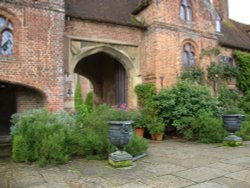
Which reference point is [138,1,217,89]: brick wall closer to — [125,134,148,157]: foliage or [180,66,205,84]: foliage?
[180,66,205,84]: foliage

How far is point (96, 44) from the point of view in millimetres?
11031

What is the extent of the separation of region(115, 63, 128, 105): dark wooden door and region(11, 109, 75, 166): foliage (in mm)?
6586

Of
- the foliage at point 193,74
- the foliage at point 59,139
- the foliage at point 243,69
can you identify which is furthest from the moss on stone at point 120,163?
the foliage at point 243,69

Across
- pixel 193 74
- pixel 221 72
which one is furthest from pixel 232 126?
pixel 221 72

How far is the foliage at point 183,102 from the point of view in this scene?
10.4 metres

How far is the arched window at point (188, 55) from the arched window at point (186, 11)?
1.41 m

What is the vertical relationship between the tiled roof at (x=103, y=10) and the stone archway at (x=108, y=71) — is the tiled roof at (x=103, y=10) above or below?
above

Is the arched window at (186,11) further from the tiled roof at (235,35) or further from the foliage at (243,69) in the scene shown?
the foliage at (243,69)

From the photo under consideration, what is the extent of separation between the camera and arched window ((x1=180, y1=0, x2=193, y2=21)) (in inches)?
499

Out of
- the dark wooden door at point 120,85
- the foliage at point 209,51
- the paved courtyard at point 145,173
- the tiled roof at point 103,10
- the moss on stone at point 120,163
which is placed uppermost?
the tiled roof at point 103,10

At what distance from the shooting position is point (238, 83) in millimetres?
15727

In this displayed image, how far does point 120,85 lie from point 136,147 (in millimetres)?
7178

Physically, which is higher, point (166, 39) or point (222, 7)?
point (222, 7)

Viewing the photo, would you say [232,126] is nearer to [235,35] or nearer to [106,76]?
[106,76]
